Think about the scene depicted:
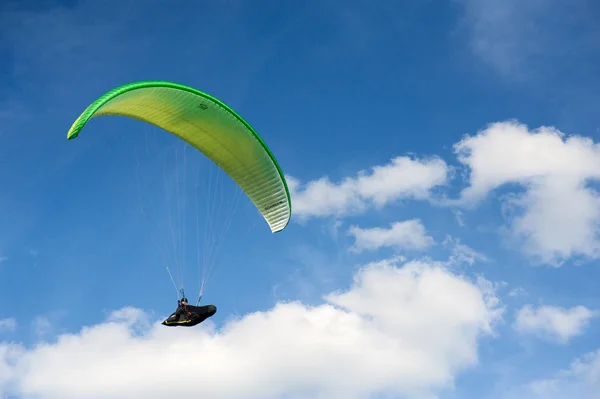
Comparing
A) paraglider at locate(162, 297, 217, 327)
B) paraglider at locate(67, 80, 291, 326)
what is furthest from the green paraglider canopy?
paraglider at locate(162, 297, 217, 327)

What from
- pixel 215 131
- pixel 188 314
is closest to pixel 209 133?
pixel 215 131

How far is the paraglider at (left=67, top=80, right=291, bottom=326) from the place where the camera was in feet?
80.9

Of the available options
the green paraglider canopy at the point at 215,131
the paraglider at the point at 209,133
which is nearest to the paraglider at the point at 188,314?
the paraglider at the point at 209,133

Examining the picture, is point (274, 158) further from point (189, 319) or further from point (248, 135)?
point (189, 319)

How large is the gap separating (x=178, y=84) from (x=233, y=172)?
5234 mm

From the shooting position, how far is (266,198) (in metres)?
29.6

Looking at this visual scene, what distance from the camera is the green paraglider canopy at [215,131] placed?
24.8 metres

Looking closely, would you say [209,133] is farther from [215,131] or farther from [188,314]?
[188,314]

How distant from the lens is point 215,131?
27.8 metres

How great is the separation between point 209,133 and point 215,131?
0.33m

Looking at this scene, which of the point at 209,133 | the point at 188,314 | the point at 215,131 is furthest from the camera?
the point at 209,133

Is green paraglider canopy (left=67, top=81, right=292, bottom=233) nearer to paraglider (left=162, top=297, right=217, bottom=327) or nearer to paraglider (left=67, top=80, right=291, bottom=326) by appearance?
paraglider (left=67, top=80, right=291, bottom=326)

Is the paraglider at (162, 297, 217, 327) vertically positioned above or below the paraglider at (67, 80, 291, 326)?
below

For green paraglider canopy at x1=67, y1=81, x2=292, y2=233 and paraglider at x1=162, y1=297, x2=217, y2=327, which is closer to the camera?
green paraglider canopy at x1=67, y1=81, x2=292, y2=233
